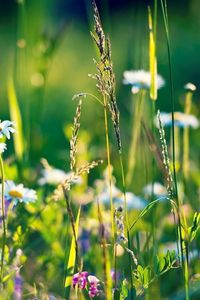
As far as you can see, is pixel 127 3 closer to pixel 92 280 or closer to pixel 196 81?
pixel 196 81

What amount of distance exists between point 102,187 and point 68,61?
3329mm

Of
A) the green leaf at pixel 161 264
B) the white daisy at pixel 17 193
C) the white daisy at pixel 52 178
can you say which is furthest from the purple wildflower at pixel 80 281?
the white daisy at pixel 52 178

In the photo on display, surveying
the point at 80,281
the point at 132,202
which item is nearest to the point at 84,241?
the point at 132,202

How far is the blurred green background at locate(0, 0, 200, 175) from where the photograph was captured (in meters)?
2.04

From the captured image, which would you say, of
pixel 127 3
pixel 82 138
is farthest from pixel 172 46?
pixel 82 138

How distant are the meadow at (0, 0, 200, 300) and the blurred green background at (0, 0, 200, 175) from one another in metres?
0.01

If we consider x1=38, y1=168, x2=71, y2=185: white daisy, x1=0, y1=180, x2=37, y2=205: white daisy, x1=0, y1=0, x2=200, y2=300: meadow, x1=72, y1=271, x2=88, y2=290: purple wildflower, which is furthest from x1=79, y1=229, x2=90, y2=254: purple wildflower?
x1=72, y1=271, x2=88, y2=290: purple wildflower

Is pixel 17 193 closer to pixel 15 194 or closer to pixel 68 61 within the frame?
pixel 15 194

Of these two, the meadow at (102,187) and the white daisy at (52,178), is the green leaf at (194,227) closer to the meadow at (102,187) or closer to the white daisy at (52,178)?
the meadow at (102,187)

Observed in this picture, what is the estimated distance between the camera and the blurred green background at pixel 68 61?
6.71ft

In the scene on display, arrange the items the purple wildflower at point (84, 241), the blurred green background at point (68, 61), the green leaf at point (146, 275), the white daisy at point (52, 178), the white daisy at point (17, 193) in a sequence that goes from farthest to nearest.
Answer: the blurred green background at point (68, 61), the white daisy at point (52, 178), the purple wildflower at point (84, 241), the white daisy at point (17, 193), the green leaf at point (146, 275)

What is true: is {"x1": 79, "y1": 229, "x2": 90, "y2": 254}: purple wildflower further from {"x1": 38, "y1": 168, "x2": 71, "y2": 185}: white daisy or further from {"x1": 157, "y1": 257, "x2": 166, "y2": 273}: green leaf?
{"x1": 157, "y1": 257, "x2": 166, "y2": 273}: green leaf

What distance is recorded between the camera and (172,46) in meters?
5.05

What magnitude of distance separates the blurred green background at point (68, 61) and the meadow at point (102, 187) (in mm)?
12
